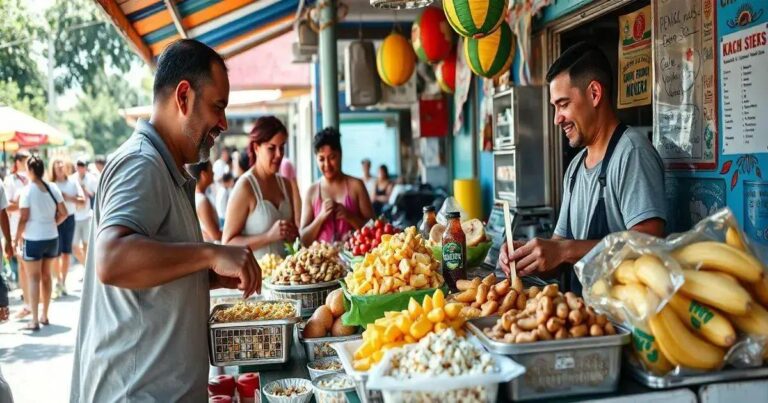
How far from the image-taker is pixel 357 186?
5375 millimetres

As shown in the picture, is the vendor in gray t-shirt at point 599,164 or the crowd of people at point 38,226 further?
the crowd of people at point 38,226

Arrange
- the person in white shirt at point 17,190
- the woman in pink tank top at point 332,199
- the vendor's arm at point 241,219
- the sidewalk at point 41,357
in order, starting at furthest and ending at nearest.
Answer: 1. the person in white shirt at point 17,190
2. the sidewalk at point 41,357
3. the woman in pink tank top at point 332,199
4. the vendor's arm at point 241,219

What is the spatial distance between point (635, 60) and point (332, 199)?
245 cm

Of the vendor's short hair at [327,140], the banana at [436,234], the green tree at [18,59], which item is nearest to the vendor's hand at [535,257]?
the banana at [436,234]

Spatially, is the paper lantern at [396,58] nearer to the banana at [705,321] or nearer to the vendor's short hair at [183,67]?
the vendor's short hair at [183,67]

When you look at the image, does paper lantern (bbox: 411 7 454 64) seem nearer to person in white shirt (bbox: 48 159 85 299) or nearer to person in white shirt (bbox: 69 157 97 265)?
person in white shirt (bbox: 48 159 85 299)

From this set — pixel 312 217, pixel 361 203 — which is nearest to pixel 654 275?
pixel 361 203

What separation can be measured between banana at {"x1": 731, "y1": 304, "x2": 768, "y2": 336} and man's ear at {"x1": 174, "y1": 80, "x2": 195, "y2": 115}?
177 cm

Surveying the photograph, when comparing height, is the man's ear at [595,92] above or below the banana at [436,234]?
above

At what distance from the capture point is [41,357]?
22.5ft

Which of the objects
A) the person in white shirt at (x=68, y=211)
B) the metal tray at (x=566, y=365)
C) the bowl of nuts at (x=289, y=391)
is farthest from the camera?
the person in white shirt at (x=68, y=211)

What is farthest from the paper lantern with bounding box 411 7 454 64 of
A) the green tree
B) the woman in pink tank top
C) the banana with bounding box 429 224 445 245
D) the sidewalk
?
the green tree

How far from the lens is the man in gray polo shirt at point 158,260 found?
183 cm

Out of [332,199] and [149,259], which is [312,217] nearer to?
[332,199]
